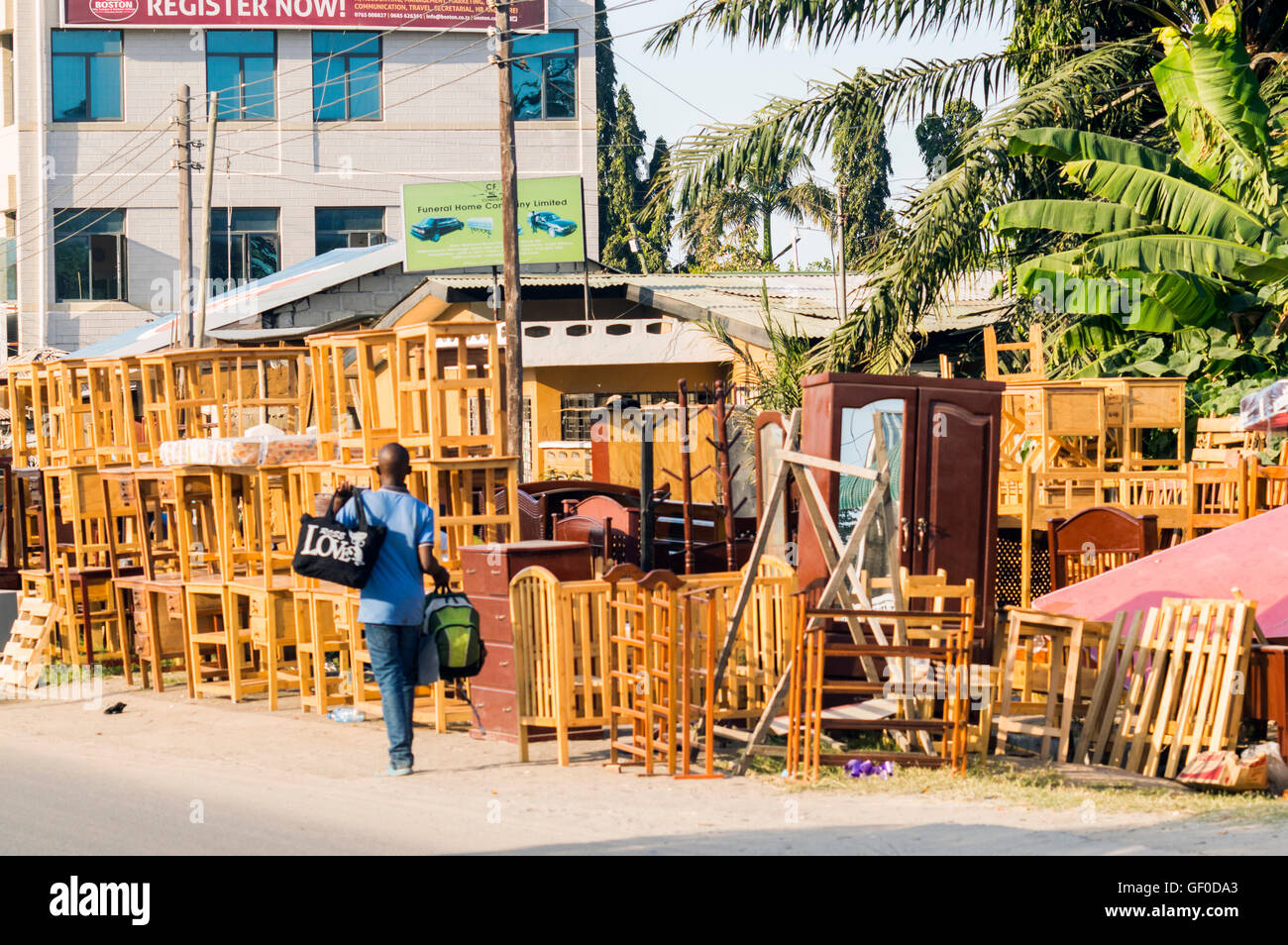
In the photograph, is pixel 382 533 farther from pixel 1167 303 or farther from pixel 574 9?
pixel 574 9

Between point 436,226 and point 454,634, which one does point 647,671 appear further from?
point 436,226

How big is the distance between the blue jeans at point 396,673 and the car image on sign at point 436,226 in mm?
23878

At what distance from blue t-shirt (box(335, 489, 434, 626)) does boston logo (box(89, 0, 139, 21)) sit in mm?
37578

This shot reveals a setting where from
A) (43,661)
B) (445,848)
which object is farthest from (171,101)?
(445,848)

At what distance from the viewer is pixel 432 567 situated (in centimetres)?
940

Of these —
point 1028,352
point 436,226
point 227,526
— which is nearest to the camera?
point 227,526

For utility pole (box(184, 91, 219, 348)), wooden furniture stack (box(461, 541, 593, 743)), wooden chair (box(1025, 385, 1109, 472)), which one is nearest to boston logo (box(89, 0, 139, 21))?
utility pole (box(184, 91, 219, 348))

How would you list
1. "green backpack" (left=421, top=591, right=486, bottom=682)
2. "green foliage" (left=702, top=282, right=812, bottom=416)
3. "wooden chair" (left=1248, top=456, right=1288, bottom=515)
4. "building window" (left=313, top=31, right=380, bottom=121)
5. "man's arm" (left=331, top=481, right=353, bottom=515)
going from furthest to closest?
1. "building window" (left=313, top=31, right=380, bottom=121)
2. "green foliage" (left=702, top=282, right=812, bottom=416)
3. "wooden chair" (left=1248, top=456, right=1288, bottom=515)
4. "man's arm" (left=331, top=481, right=353, bottom=515)
5. "green backpack" (left=421, top=591, right=486, bottom=682)

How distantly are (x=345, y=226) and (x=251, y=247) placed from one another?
2690 mm

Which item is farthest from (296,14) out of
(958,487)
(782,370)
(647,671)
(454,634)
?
(647,671)

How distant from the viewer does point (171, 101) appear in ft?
140

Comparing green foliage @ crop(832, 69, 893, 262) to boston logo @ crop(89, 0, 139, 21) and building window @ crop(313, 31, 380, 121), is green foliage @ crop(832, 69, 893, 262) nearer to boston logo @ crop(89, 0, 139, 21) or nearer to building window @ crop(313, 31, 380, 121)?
building window @ crop(313, 31, 380, 121)

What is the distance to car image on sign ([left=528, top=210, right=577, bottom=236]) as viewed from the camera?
3306 centimetres

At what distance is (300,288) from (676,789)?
2512cm
